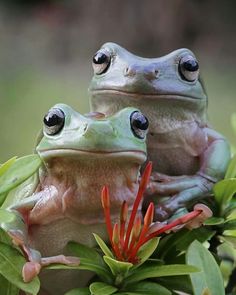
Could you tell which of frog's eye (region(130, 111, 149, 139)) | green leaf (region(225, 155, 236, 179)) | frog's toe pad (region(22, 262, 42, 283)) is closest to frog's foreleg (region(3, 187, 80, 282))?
frog's toe pad (region(22, 262, 42, 283))

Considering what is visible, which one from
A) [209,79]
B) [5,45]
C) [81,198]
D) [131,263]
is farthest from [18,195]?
[5,45]

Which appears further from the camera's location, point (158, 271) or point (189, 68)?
point (189, 68)

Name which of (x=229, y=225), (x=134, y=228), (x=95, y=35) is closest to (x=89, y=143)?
(x=134, y=228)

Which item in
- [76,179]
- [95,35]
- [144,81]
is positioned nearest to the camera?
[76,179]

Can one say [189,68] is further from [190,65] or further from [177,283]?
[177,283]

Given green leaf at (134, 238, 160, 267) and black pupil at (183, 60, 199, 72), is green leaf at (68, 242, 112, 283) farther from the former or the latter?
black pupil at (183, 60, 199, 72)

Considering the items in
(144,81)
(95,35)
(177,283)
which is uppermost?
(144,81)

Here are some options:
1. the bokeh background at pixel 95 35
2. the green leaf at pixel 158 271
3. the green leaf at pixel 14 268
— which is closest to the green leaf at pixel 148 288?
the green leaf at pixel 158 271
